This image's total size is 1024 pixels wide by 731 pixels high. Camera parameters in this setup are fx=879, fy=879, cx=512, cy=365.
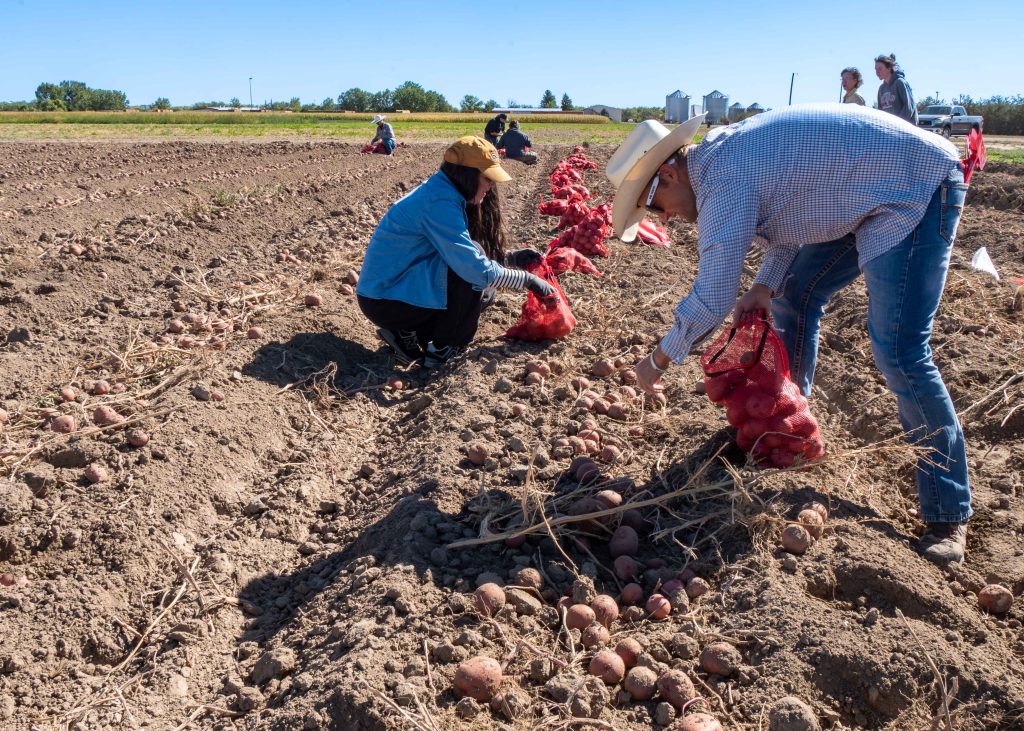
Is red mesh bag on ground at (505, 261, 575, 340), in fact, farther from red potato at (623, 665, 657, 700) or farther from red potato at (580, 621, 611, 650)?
red potato at (623, 665, 657, 700)

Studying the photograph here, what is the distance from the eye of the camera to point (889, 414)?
3740 mm

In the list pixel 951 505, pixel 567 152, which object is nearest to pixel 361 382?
pixel 951 505

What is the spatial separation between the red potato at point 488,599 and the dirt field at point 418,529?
0.03 metres

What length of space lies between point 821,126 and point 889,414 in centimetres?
166

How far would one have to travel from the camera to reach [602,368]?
423 centimetres

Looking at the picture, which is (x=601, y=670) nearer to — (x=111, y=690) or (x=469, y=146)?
(x=111, y=690)

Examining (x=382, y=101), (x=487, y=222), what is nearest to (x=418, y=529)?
(x=487, y=222)

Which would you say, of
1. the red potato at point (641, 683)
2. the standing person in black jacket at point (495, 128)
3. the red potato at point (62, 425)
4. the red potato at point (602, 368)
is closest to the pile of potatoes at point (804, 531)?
the red potato at point (641, 683)

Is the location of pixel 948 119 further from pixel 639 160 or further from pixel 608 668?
pixel 608 668

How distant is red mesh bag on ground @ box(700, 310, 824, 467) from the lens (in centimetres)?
294

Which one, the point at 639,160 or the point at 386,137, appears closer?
the point at 639,160

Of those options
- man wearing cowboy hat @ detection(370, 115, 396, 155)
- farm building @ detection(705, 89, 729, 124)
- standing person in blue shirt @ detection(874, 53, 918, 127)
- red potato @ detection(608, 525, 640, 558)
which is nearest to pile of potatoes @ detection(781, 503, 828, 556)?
red potato @ detection(608, 525, 640, 558)

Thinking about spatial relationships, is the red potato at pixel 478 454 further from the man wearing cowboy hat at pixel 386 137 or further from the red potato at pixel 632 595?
the man wearing cowboy hat at pixel 386 137

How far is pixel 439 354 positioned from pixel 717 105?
44277 millimetres
